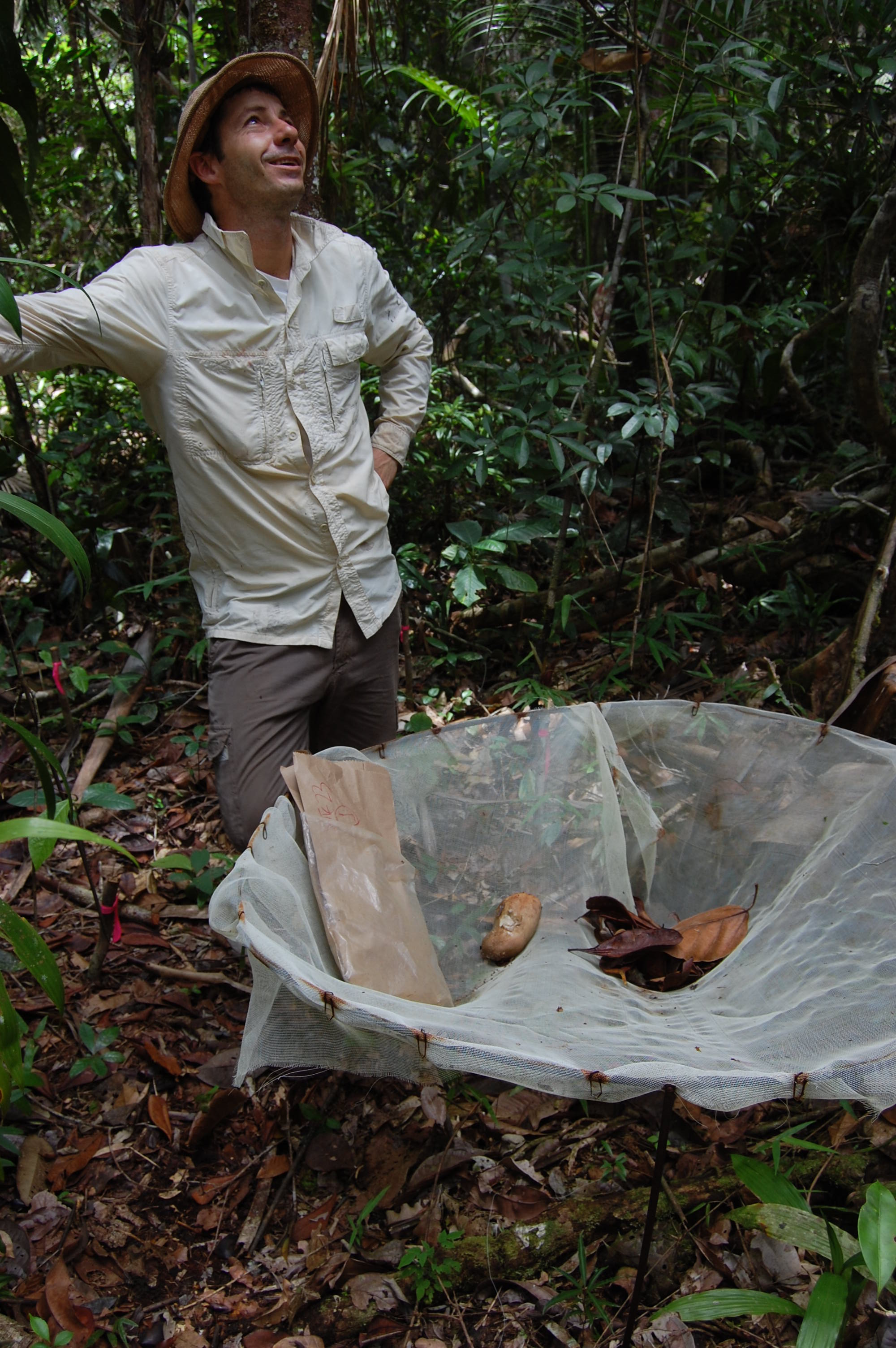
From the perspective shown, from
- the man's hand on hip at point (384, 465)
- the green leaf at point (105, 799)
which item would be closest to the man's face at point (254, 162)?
the man's hand on hip at point (384, 465)

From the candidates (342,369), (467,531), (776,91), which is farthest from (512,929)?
(776,91)

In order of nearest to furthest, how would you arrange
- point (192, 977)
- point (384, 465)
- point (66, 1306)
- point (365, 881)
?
point (66, 1306)
point (365, 881)
point (192, 977)
point (384, 465)

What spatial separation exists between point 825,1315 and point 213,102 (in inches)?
82.0

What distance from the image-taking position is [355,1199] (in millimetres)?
1523

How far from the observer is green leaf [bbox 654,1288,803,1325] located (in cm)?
108

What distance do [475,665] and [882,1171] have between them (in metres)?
1.87

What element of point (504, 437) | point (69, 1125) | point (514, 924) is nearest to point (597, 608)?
point (504, 437)

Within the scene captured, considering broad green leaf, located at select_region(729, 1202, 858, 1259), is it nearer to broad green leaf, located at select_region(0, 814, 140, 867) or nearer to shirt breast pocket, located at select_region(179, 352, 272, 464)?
broad green leaf, located at select_region(0, 814, 140, 867)

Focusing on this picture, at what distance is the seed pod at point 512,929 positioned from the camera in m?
1.65

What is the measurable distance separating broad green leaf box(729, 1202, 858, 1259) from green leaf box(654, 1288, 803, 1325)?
12 cm

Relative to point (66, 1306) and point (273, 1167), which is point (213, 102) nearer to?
point (273, 1167)

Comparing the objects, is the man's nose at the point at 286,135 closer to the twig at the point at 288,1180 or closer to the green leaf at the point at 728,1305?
the twig at the point at 288,1180

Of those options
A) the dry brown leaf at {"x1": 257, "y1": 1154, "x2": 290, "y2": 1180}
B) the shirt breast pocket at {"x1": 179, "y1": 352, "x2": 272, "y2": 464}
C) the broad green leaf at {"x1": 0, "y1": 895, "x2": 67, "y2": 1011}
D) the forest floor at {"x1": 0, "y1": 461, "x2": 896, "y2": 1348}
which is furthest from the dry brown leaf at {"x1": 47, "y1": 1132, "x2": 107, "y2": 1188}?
the shirt breast pocket at {"x1": 179, "y1": 352, "x2": 272, "y2": 464}

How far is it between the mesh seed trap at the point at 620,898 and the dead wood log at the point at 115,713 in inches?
43.8
